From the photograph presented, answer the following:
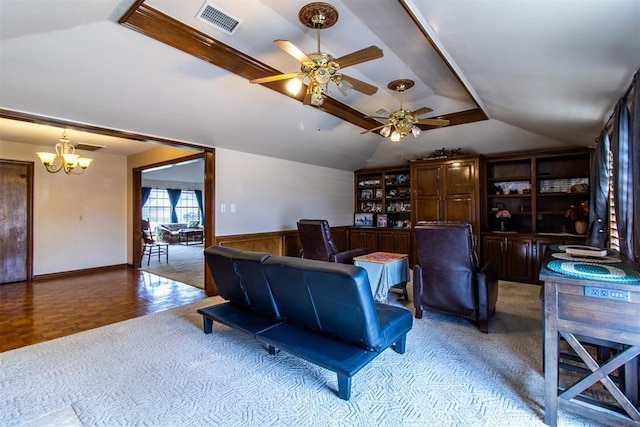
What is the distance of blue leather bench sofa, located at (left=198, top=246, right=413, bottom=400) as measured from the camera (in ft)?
6.40

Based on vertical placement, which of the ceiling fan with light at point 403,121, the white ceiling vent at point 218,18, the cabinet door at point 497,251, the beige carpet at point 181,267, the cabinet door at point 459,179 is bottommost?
the beige carpet at point 181,267

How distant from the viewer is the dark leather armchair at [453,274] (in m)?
3.00

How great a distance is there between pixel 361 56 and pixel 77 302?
15.7ft

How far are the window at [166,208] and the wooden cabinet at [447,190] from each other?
32.2ft

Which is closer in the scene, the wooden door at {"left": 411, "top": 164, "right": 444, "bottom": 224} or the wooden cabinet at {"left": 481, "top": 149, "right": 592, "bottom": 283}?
the wooden cabinet at {"left": 481, "top": 149, "right": 592, "bottom": 283}

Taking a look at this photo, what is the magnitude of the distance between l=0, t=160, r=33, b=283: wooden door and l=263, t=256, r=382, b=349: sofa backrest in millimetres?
5663

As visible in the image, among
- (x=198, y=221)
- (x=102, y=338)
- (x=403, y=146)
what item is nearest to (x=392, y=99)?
(x=403, y=146)

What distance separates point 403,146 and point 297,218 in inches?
106

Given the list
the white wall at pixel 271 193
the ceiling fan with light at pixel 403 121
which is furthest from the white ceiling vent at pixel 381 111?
the white wall at pixel 271 193

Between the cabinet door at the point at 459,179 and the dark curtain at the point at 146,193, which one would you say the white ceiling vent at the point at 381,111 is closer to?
the cabinet door at the point at 459,179

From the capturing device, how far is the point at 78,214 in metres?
6.00

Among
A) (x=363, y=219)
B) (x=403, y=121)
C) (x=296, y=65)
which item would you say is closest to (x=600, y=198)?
(x=403, y=121)

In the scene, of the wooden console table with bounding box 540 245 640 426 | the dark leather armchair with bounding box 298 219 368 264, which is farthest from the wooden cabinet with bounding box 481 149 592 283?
the wooden console table with bounding box 540 245 640 426

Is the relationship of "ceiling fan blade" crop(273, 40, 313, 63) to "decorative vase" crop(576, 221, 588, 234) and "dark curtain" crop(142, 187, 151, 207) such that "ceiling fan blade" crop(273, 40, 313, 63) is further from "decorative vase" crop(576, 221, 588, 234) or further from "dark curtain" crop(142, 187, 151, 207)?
"dark curtain" crop(142, 187, 151, 207)
